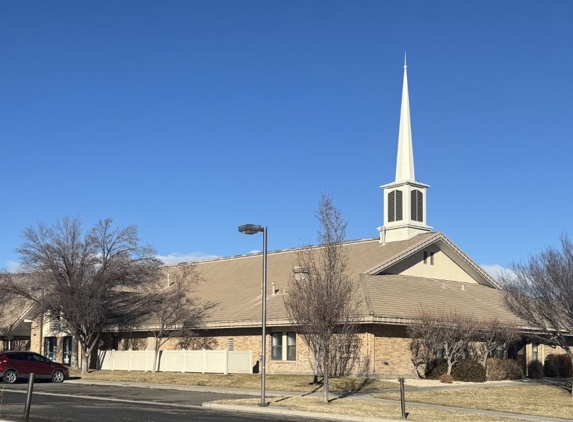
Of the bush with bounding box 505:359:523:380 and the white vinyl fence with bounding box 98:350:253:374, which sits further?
the white vinyl fence with bounding box 98:350:253:374

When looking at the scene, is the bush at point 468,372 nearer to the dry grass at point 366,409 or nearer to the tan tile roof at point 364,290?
the tan tile roof at point 364,290

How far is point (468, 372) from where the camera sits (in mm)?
34406

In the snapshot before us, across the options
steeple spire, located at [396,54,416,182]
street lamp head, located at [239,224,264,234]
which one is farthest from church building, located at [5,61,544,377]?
street lamp head, located at [239,224,264,234]

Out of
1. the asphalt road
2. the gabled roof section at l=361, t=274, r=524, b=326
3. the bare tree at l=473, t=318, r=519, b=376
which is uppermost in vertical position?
the gabled roof section at l=361, t=274, r=524, b=326

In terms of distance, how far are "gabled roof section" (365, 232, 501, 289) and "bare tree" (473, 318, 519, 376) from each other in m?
5.37

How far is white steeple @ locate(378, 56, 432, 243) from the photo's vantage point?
43.9 meters

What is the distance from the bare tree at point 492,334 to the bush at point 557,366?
5755 millimetres

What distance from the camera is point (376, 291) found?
3688cm

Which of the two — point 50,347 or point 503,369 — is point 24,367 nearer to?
point 50,347

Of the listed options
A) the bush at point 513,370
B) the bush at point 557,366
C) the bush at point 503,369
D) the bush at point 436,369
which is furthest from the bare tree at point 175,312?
the bush at point 557,366

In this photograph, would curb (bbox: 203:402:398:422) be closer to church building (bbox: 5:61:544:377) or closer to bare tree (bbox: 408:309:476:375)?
church building (bbox: 5:61:544:377)

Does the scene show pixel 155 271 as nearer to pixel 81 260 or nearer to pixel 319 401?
pixel 81 260

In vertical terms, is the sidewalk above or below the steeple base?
below

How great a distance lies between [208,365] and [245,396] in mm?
10771
